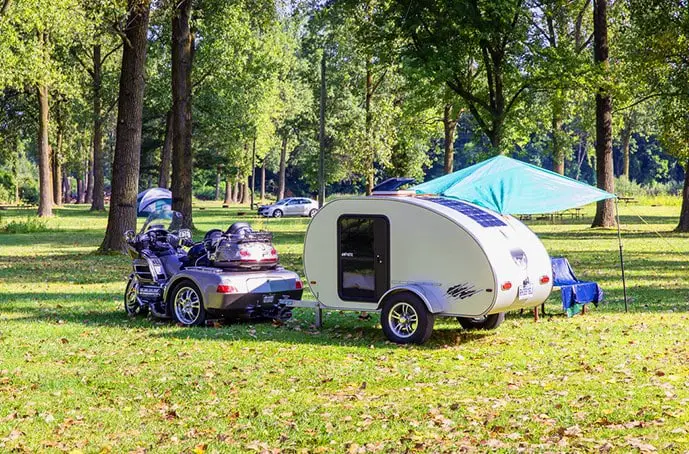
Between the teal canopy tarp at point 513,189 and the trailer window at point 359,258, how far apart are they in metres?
1.46

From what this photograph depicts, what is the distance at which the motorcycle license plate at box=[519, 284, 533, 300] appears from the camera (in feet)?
37.6

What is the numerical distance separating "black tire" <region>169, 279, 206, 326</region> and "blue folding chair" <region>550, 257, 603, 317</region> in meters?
5.28

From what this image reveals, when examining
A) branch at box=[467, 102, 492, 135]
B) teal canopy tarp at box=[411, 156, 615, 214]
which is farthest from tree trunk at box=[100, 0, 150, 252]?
branch at box=[467, 102, 492, 135]

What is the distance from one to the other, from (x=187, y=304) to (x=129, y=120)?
A: 1186cm

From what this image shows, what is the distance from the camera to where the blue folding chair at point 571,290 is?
13547mm

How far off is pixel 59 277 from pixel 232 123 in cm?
3224

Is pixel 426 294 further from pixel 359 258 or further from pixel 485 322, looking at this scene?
pixel 485 322

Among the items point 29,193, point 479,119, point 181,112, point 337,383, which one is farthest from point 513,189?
point 29,193

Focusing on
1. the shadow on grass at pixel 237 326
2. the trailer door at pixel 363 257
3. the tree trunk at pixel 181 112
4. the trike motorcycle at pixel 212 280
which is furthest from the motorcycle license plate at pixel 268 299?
the tree trunk at pixel 181 112

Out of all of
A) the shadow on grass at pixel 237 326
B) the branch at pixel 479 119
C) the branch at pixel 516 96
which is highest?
the branch at pixel 516 96

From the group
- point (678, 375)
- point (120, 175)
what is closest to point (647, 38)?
point (120, 175)

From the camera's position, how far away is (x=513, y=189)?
13.3 meters

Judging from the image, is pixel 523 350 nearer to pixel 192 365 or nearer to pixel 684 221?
pixel 192 365

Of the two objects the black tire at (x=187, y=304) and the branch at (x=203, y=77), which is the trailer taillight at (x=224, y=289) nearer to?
the black tire at (x=187, y=304)
